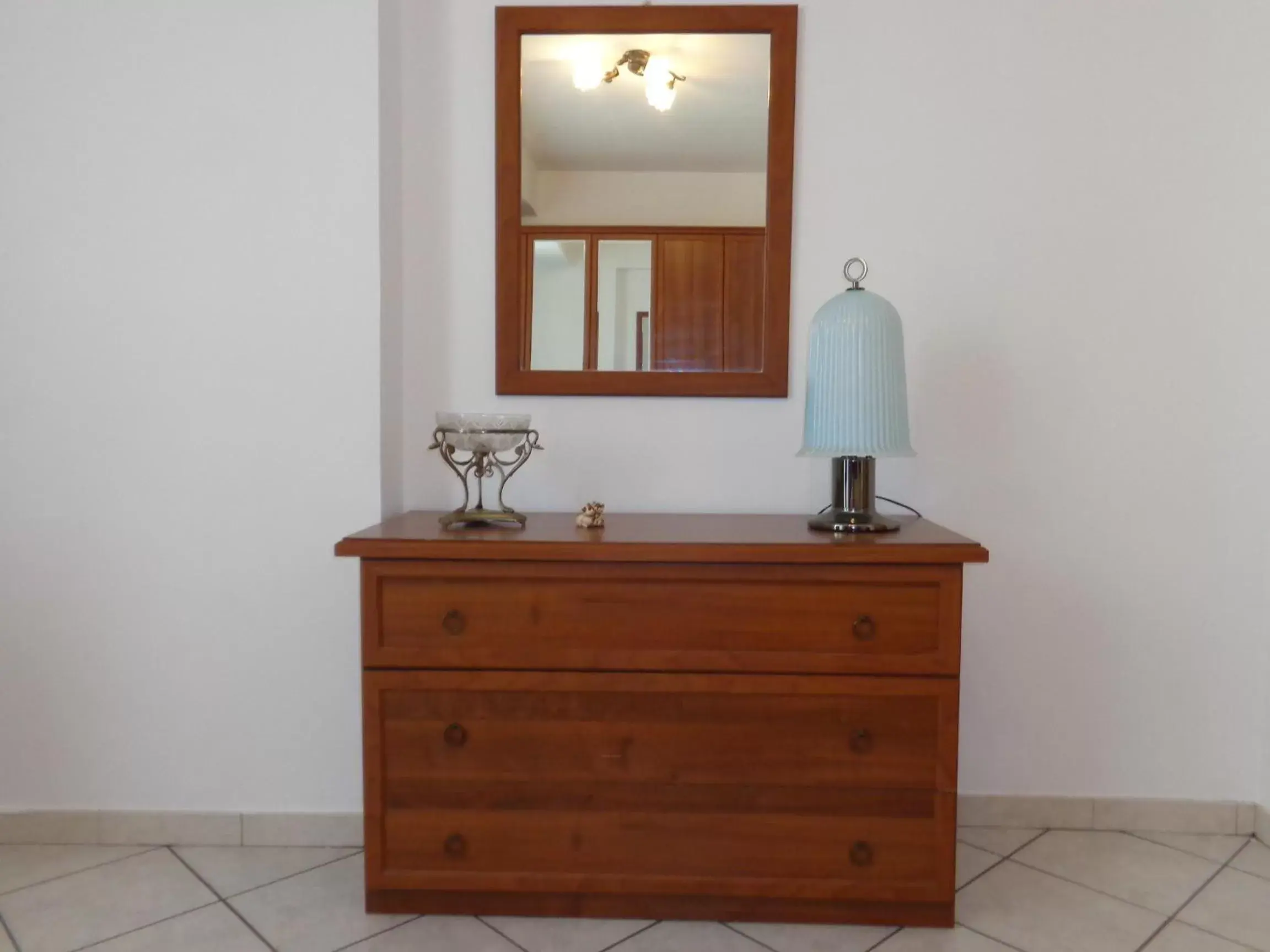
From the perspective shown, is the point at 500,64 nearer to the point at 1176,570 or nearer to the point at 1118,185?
the point at 1118,185

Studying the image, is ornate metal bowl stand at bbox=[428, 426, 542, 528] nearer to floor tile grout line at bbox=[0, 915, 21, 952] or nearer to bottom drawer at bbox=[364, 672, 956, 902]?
bottom drawer at bbox=[364, 672, 956, 902]

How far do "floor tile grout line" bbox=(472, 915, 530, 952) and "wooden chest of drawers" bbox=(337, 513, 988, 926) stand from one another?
8cm

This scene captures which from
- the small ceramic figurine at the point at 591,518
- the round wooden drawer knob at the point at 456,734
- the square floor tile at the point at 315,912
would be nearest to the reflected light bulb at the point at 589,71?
the small ceramic figurine at the point at 591,518

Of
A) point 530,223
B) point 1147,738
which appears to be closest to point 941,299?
point 530,223

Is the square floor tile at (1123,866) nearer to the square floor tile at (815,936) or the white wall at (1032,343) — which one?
the white wall at (1032,343)

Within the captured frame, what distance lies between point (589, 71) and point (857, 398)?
3.45ft

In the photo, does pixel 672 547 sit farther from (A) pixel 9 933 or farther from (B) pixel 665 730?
(A) pixel 9 933

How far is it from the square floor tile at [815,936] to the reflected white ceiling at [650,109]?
167 cm

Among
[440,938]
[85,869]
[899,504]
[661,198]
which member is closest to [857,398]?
[899,504]

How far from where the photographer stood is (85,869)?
1.80 m

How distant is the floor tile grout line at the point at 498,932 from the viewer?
1.53 m

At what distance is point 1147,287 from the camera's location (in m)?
1.94

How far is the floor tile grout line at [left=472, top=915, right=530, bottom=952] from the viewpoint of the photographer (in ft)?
5.01

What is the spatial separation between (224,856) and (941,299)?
2144mm
